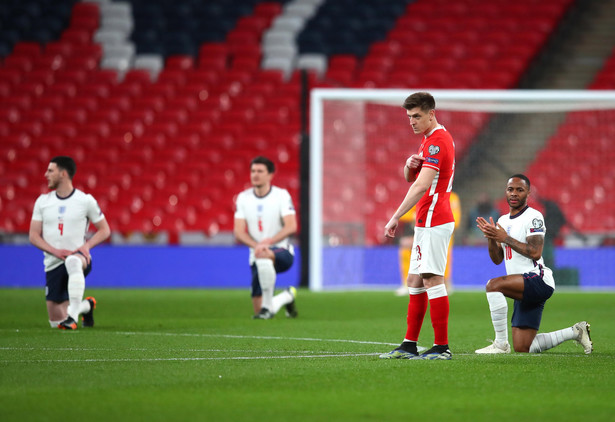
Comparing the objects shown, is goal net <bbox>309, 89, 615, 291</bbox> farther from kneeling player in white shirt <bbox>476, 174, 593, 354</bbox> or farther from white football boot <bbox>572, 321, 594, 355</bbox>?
white football boot <bbox>572, 321, 594, 355</bbox>

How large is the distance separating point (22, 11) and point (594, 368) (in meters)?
22.0

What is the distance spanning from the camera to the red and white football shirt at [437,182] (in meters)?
6.86

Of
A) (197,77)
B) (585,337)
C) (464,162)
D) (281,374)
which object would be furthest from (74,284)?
(197,77)

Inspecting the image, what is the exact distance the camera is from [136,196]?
20.6 m

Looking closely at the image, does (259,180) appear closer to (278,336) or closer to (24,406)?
(278,336)

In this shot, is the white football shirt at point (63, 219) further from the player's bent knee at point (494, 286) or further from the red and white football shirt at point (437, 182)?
the player's bent knee at point (494, 286)

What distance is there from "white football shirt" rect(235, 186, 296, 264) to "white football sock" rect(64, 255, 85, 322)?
2.23m

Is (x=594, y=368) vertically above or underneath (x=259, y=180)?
underneath

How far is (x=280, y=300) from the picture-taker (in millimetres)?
11156

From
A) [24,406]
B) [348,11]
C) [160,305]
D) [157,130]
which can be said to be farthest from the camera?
[348,11]

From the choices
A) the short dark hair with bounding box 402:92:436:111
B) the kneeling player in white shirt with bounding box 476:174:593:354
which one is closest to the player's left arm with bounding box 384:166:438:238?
the short dark hair with bounding box 402:92:436:111

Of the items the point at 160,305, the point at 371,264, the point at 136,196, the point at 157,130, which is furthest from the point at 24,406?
the point at 157,130

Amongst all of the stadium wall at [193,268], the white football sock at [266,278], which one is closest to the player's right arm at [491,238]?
the white football sock at [266,278]

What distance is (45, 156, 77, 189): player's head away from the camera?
9867mm
